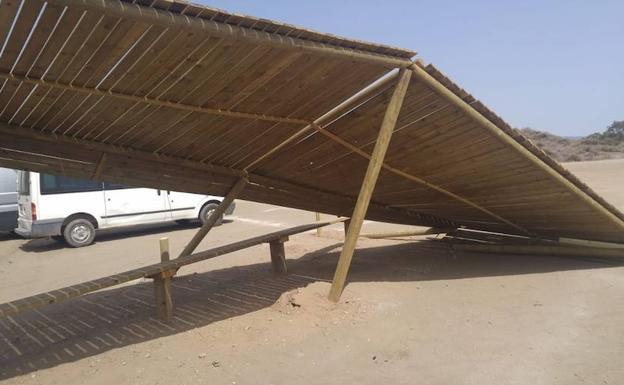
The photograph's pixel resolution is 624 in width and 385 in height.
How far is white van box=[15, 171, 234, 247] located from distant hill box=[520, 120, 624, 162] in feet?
92.8

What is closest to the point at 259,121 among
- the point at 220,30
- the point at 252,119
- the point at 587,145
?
the point at 252,119

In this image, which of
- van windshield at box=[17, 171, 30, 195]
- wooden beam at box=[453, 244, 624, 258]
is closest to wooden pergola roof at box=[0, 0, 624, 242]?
wooden beam at box=[453, 244, 624, 258]

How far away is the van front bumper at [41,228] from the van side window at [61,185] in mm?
713

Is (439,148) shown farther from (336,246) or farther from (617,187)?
(617,187)

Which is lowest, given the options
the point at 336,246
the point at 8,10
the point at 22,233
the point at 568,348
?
the point at 568,348

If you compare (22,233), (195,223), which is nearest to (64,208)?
(22,233)

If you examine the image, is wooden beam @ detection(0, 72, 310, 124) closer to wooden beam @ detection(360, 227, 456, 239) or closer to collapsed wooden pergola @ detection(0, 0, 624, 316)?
collapsed wooden pergola @ detection(0, 0, 624, 316)

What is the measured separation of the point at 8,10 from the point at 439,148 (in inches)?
166

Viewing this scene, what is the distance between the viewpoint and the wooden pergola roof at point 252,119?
3.13 meters

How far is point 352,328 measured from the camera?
426cm

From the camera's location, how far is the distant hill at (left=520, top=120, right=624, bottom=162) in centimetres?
3531

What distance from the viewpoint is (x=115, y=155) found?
5.46 m

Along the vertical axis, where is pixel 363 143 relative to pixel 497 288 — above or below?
above

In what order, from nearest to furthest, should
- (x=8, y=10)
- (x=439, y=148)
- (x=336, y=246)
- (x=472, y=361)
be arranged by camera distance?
(x=8, y=10) → (x=472, y=361) → (x=439, y=148) → (x=336, y=246)
